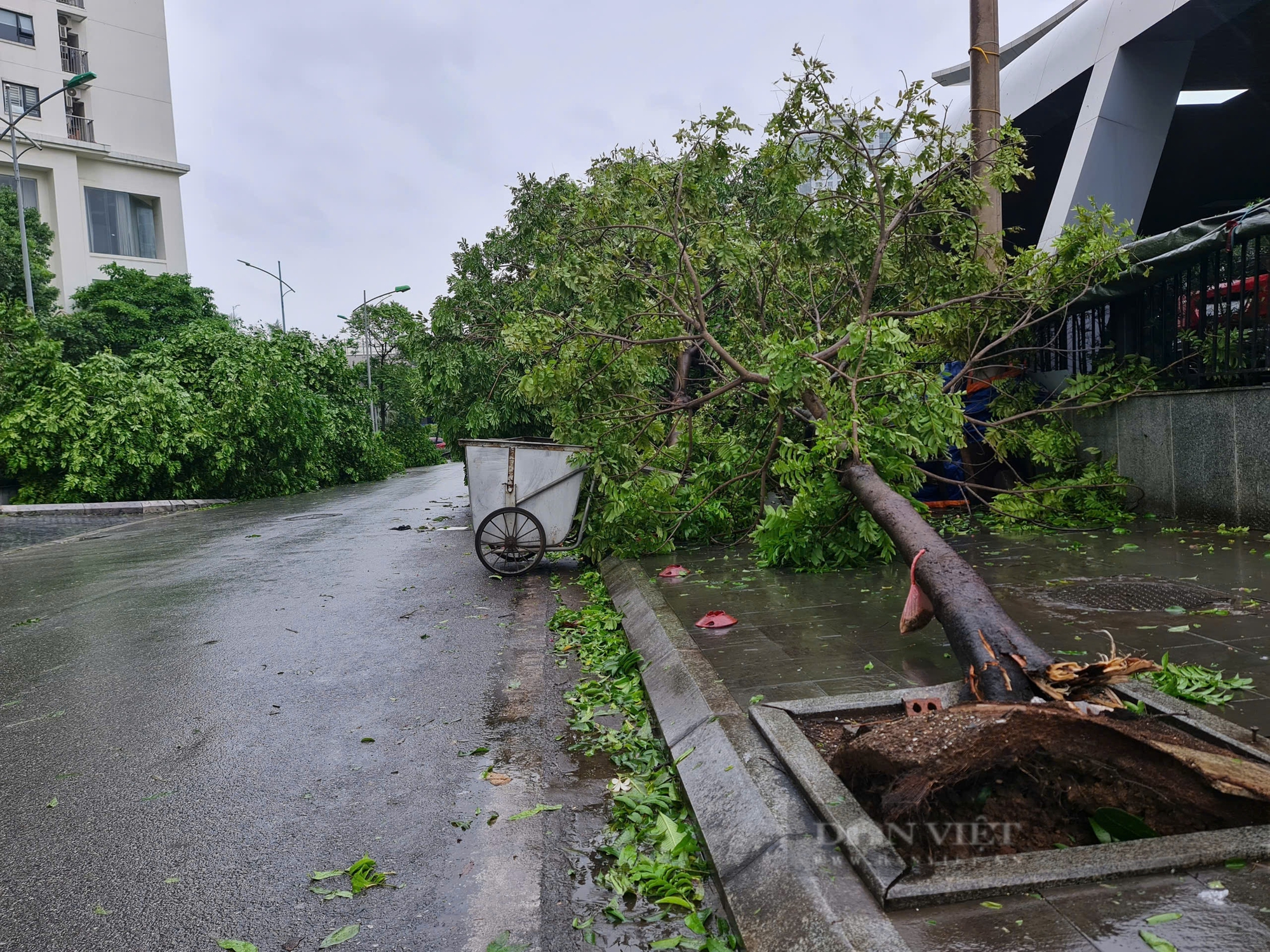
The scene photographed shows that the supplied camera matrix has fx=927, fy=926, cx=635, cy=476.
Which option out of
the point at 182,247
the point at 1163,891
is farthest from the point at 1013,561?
the point at 182,247

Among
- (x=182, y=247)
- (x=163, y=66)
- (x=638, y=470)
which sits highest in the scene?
(x=163, y=66)

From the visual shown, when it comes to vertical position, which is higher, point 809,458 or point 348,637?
point 809,458

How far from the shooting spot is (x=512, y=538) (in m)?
9.36

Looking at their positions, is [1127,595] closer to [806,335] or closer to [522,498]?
[806,335]

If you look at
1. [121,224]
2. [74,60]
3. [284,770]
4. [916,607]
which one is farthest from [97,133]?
[916,607]

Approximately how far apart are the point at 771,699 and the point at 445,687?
7.02 ft

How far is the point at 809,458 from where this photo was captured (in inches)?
303

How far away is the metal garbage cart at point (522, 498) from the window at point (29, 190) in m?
46.7

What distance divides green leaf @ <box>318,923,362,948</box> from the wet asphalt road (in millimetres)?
31

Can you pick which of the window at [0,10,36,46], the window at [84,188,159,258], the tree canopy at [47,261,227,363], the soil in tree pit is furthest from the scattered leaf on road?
the window at [0,10,36,46]

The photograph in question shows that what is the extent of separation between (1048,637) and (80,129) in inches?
2235

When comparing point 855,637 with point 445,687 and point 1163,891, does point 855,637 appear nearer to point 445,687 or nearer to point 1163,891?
point 445,687

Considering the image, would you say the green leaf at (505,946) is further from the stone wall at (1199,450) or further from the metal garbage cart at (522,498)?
the stone wall at (1199,450)

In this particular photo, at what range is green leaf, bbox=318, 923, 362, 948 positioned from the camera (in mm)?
2789
